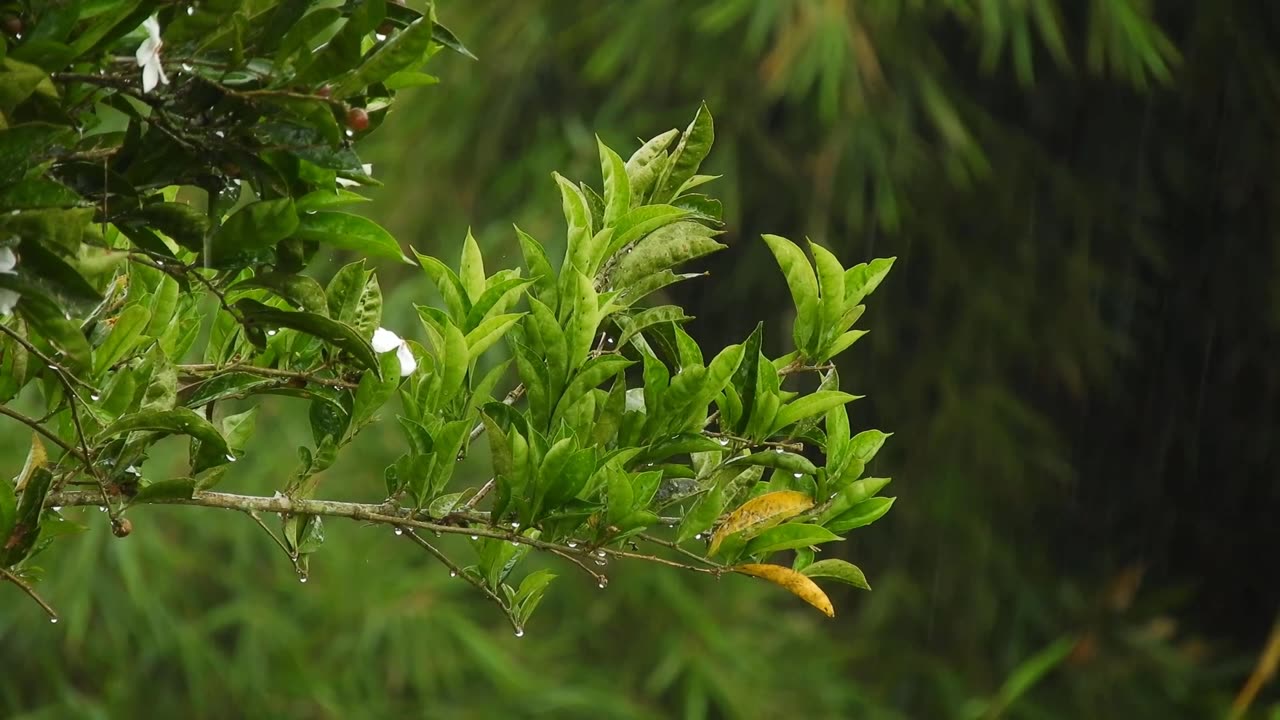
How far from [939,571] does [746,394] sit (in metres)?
2.50

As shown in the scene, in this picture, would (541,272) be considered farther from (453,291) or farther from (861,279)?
(861,279)

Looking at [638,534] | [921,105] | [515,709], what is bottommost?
[515,709]

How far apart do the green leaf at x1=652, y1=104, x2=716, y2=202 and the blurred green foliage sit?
194cm

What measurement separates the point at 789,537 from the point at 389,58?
1.05 ft

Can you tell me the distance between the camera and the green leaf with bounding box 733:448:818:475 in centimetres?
76

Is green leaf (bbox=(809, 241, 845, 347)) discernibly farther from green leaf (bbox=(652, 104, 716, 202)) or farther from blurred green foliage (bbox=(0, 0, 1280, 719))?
blurred green foliage (bbox=(0, 0, 1280, 719))

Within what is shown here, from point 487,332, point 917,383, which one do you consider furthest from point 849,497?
point 917,383

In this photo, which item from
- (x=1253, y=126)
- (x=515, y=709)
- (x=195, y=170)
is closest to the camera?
(x=195, y=170)

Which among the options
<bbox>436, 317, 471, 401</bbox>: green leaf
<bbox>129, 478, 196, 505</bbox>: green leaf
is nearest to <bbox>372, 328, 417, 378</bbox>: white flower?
<bbox>436, 317, 471, 401</bbox>: green leaf

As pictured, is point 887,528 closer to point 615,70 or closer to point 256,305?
point 615,70

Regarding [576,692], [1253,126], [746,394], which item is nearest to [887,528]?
[576,692]

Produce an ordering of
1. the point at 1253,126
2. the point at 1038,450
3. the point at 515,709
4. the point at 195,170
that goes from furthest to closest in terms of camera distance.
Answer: the point at 1038,450, the point at 1253,126, the point at 515,709, the point at 195,170

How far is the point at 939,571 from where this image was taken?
10.4 ft

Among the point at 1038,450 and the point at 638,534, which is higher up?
the point at 638,534
